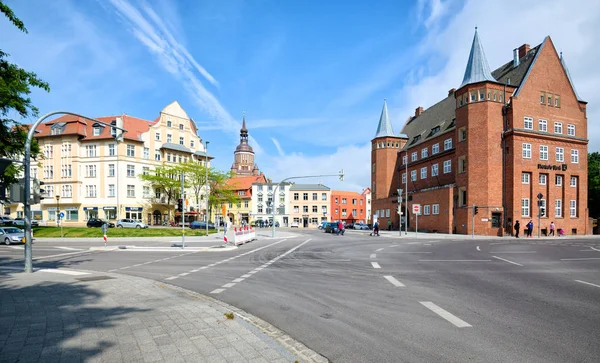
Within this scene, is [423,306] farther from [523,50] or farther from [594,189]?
[594,189]

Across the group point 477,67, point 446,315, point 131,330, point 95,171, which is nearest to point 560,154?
point 477,67

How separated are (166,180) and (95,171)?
37.8 ft

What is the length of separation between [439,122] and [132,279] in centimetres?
5423

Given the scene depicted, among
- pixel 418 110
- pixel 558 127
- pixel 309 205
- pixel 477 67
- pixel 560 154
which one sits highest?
pixel 418 110

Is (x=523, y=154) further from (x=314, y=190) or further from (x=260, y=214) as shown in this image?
(x=260, y=214)

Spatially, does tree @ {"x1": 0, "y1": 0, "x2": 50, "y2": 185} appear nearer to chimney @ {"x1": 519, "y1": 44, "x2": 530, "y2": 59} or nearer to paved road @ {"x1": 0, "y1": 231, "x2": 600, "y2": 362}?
paved road @ {"x1": 0, "y1": 231, "x2": 600, "y2": 362}

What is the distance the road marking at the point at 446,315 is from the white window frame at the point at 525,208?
131 feet

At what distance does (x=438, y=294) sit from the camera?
827 centimetres

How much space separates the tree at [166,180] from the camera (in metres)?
56.2

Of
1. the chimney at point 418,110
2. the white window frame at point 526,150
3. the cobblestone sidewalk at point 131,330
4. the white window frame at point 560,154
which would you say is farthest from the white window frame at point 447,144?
the cobblestone sidewalk at point 131,330

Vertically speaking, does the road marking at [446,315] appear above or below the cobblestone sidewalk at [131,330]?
below

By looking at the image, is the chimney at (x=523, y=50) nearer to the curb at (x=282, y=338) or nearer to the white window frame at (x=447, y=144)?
the white window frame at (x=447, y=144)

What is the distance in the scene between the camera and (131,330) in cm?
534

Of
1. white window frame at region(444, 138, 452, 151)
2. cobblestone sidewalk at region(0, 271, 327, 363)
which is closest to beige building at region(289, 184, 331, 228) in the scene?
white window frame at region(444, 138, 452, 151)
